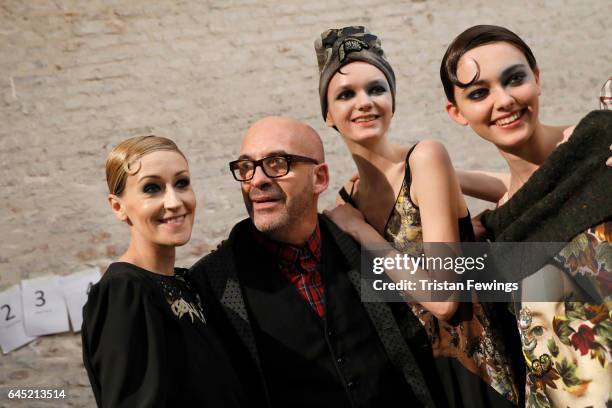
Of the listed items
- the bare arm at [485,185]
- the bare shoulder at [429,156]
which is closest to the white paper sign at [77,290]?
the bare arm at [485,185]

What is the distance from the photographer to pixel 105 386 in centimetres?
199

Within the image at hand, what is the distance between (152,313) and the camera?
2.05 meters

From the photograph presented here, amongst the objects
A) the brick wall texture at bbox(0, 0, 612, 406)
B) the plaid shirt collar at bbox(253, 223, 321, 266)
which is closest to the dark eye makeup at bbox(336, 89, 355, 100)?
the plaid shirt collar at bbox(253, 223, 321, 266)

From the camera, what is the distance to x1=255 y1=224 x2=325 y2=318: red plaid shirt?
2559 millimetres

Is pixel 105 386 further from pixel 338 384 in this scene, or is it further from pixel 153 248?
pixel 338 384

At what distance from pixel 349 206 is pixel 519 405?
1071 mm

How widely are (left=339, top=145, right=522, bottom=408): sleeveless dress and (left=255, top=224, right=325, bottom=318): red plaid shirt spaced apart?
334mm

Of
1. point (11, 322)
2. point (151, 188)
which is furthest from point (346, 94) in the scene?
point (11, 322)

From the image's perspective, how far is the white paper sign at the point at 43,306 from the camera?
17.9 ft

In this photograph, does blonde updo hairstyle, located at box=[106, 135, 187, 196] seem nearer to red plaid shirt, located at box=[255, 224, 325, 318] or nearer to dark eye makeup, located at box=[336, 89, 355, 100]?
red plaid shirt, located at box=[255, 224, 325, 318]

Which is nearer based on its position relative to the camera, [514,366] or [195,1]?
[514,366]

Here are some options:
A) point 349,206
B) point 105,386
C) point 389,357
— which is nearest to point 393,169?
point 349,206

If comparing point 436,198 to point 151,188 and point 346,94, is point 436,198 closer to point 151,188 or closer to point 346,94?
point 346,94

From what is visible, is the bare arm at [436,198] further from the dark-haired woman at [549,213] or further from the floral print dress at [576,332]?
the floral print dress at [576,332]
